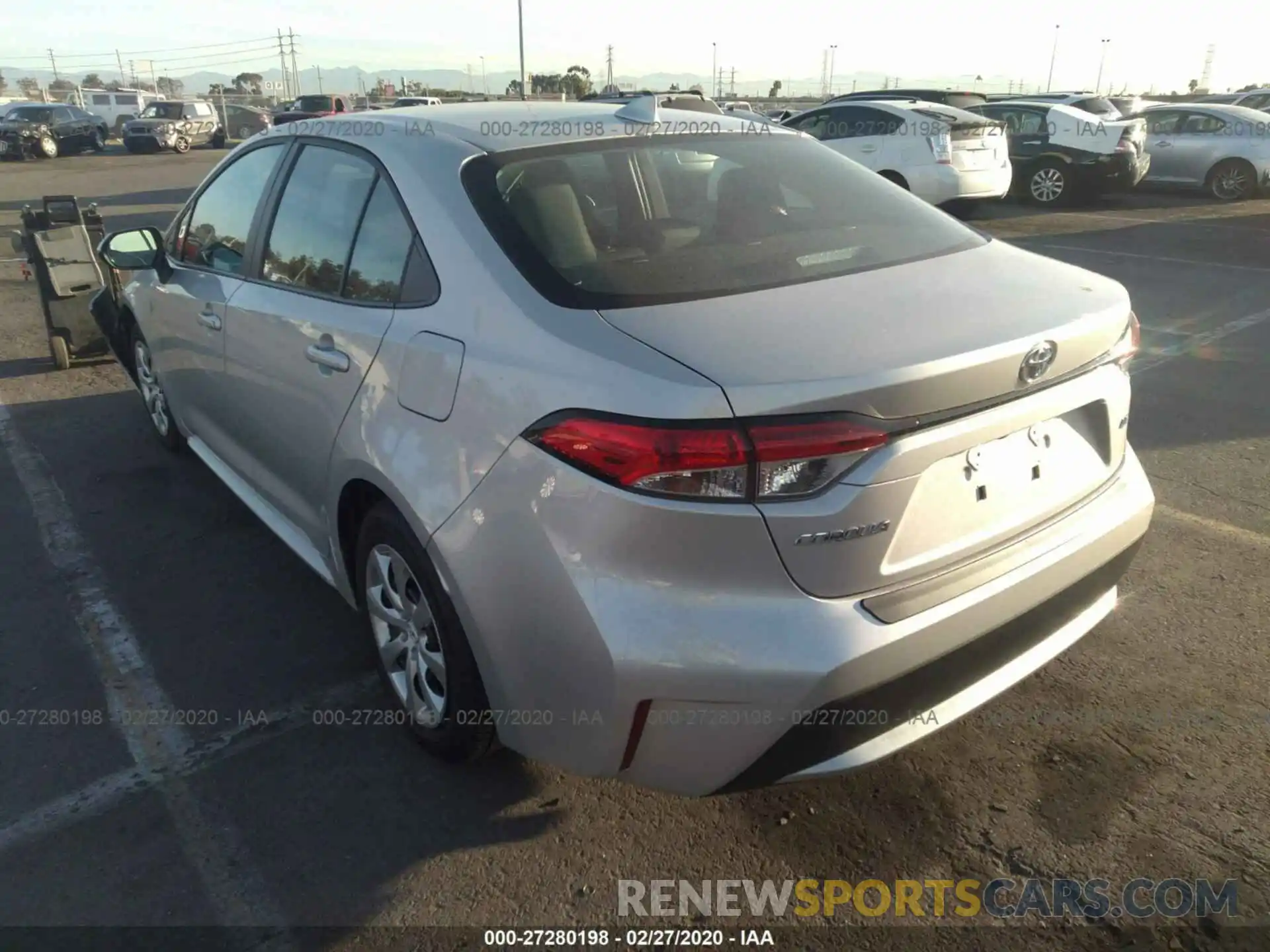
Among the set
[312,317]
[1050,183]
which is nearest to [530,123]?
[312,317]

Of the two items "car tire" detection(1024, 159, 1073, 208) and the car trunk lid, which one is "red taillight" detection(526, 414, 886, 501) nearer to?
the car trunk lid

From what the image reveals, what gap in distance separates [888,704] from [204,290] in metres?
3.02

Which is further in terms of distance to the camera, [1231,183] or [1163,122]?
[1163,122]

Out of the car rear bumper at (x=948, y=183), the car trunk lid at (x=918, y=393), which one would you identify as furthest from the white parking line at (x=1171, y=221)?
the car trunk lid at (x=918, y=393)

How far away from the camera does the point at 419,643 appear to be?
9.00 ft

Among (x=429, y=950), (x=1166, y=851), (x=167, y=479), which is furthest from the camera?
(x=167, y=479)

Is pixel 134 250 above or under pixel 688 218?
under

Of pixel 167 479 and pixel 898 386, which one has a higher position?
pixel 898 386

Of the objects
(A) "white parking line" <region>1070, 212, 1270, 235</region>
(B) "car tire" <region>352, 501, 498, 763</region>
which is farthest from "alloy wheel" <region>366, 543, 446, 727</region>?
(A) "white parking line" <region>1070, 212, 1270, 235</region>

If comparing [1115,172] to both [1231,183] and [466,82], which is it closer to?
[1231,183]

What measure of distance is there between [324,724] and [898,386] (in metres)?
2.06

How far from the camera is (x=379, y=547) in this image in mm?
2777

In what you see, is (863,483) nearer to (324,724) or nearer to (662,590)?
(662,590)

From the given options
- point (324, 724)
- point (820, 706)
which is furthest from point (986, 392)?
point (324, 724)
